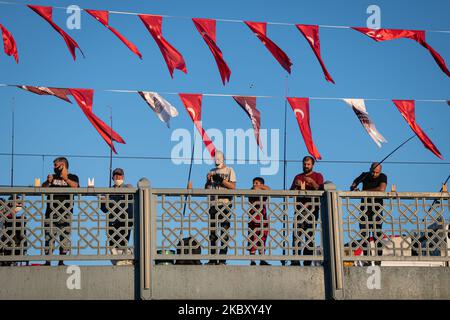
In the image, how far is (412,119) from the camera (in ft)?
50.1

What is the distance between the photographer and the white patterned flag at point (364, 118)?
1541cm

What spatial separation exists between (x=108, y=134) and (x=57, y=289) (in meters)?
3.97

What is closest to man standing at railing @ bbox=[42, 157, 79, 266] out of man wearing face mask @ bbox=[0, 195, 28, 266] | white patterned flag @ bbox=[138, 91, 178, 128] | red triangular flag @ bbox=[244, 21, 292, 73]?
man wearing face mask @ bbox=[0, 195, 28, 266]

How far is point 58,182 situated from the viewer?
13.0 meters

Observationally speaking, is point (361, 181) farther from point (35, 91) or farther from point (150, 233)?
point (35, 91)

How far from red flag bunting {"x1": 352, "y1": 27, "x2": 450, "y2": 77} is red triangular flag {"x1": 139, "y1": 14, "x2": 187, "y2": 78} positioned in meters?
3.22

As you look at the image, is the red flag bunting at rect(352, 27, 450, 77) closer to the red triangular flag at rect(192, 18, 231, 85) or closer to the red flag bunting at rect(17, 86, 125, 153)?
the red triangular flag at rect(192, 18, 231, 85)

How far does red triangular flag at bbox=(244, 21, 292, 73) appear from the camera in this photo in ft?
51.4

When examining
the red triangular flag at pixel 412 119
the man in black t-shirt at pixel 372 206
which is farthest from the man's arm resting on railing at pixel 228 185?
the red triangular flag at pixel 412 119

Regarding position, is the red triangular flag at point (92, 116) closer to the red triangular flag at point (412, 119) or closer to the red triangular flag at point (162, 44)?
the red triangular flag at point (162, 44)

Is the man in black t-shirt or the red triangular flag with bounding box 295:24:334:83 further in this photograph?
the red triangular flag with bounding box 295:24:334:83

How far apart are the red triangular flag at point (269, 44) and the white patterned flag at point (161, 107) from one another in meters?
2.06
